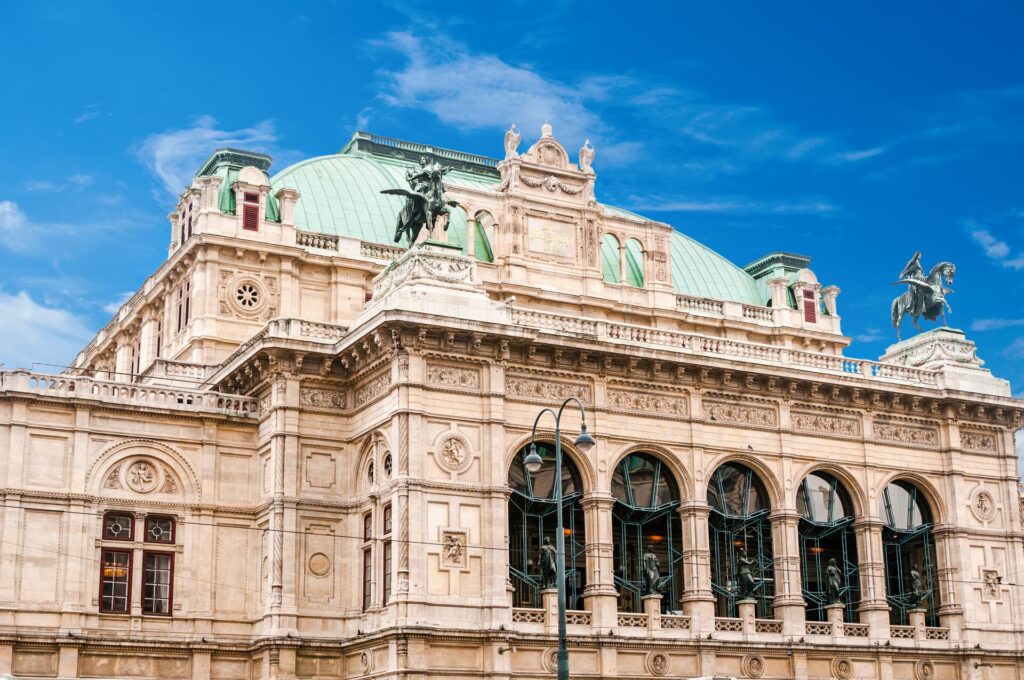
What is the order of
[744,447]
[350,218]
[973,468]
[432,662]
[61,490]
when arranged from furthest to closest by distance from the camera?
[350,218]
[973,468]
[744,447]
[61,490]
[432,662]

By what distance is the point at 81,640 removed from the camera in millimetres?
46438

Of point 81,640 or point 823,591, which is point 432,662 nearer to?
point 81,640

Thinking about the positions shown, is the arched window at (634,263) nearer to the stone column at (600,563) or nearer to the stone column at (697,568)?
the stone column at (697,568)

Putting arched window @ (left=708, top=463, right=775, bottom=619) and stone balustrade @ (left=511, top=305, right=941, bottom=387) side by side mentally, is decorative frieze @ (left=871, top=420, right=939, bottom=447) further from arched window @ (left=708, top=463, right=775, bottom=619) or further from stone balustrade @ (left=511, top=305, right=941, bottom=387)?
arched window @ (left=708, top=463, right=775, bottom=619)

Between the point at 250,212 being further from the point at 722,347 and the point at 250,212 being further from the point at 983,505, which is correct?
the point at 983,505

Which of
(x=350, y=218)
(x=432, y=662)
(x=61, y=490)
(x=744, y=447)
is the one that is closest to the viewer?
(x=432, y=662)

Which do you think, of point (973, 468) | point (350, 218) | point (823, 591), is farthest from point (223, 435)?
point (973, 468)

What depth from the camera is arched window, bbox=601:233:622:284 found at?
2468 inches

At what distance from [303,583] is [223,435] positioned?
6.18m

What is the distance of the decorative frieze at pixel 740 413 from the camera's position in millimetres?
51656

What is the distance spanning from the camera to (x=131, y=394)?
164 ft

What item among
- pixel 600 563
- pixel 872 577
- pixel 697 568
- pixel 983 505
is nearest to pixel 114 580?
pixel 600 563

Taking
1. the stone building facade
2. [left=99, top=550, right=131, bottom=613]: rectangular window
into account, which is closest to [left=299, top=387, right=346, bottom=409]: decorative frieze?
the stone building facade

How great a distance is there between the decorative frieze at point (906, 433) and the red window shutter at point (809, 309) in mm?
11924
